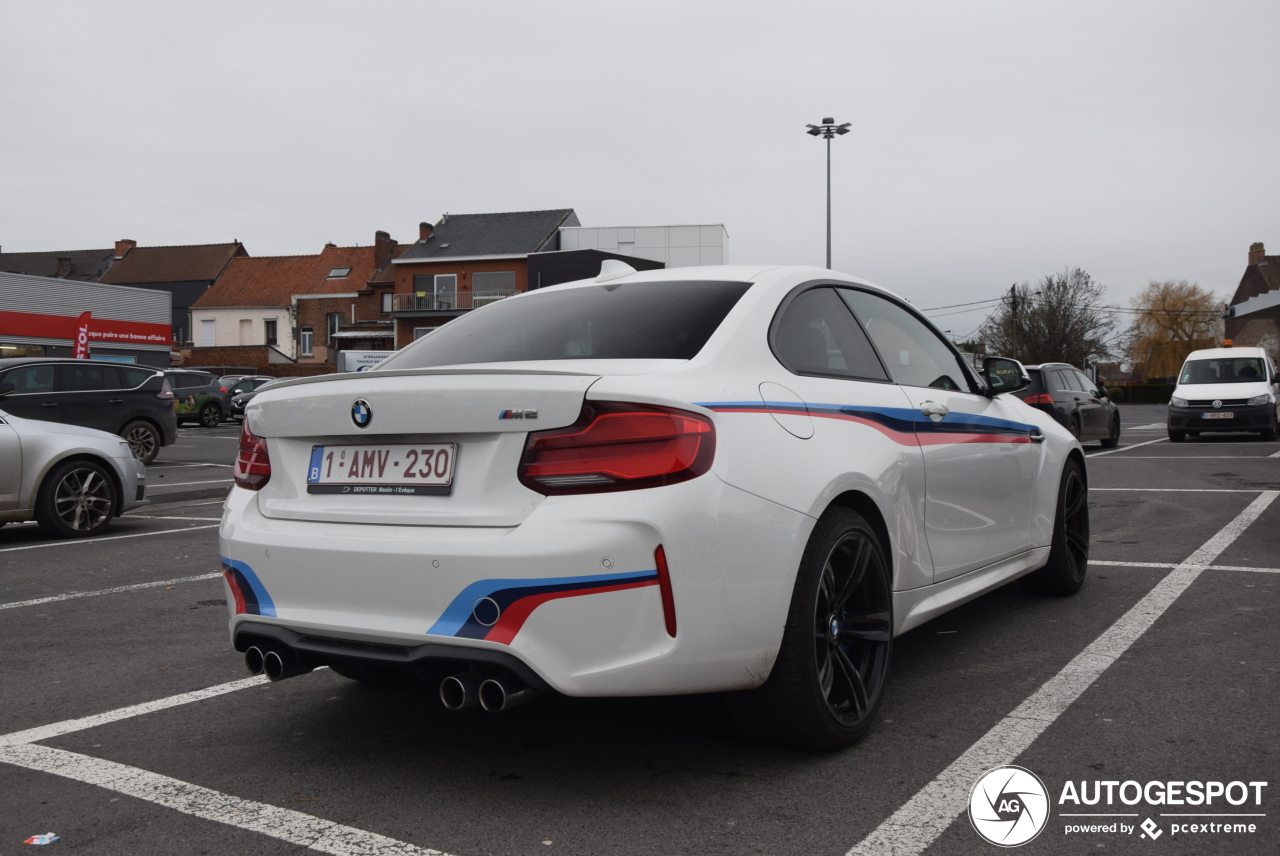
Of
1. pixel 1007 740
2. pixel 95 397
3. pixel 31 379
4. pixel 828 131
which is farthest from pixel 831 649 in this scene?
pixel 828 131

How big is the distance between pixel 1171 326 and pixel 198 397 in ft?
233

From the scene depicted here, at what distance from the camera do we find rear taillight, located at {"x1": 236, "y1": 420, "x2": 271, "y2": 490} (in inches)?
133

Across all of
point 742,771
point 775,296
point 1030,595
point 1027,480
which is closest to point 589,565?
point 742,771

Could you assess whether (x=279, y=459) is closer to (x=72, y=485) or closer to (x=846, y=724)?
(x=846, y=724)

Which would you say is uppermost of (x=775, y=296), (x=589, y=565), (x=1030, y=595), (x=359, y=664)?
(x=775, y=296)

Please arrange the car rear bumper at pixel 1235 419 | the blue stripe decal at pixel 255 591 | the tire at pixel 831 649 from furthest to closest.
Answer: the car rear bumper at pixel 1235 419 → the blue stripe decal at pixel 255 591 → the tire at pixel 831 649

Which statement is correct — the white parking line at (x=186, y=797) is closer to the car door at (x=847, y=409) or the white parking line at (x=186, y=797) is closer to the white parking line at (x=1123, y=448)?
the car door at (x=847, y=409)

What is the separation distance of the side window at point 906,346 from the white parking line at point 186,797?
2.44 metres

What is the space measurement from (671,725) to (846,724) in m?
0.62

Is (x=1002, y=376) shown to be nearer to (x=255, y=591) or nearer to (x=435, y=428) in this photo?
(x=435, y=428)

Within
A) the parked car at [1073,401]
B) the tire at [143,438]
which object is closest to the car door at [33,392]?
the tire at [143,438]

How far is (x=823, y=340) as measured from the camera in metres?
3.74

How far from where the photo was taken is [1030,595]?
5695 millimetres

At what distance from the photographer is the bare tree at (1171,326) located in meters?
79.1
